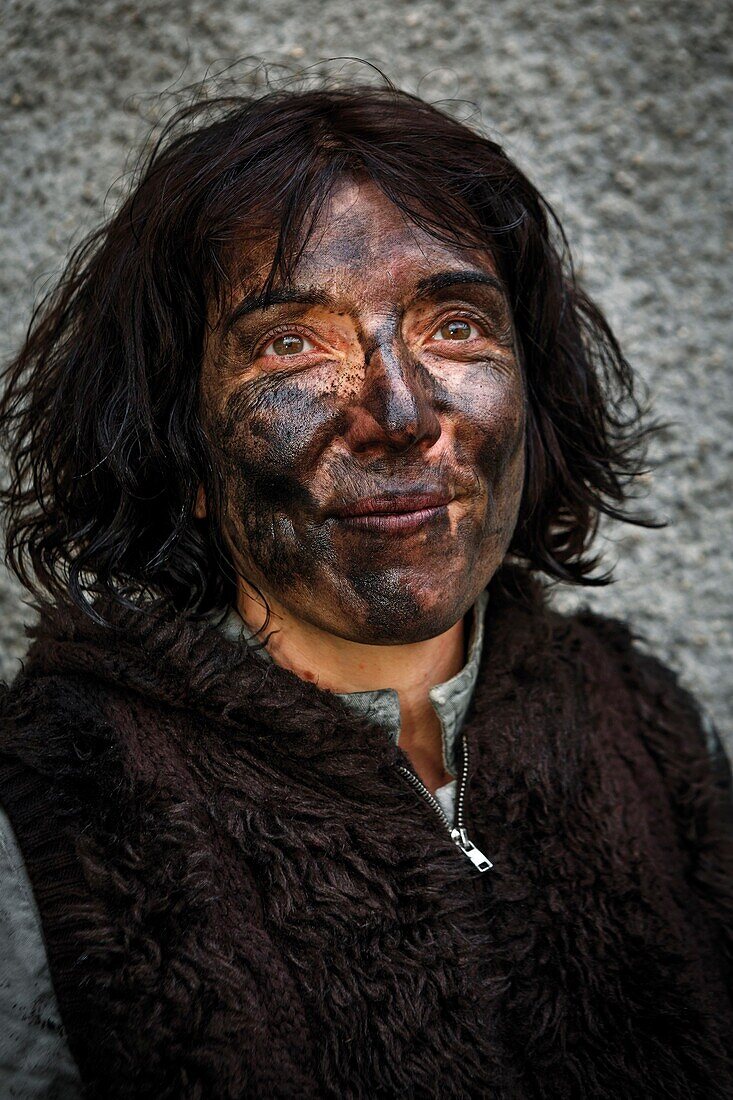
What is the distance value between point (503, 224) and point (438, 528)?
1.85ft

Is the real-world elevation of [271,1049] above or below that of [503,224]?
below

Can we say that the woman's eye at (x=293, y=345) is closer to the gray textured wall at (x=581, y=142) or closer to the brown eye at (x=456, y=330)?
the brown eye at (x=456, y=330)

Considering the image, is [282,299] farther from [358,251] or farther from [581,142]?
[581,142]

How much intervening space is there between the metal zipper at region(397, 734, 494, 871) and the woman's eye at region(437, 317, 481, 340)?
0.66 m

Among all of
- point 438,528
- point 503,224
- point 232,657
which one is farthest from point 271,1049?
point 503,224

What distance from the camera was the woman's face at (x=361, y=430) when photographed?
1328 mm

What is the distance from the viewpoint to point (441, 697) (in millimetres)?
1504

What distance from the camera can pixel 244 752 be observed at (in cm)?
133

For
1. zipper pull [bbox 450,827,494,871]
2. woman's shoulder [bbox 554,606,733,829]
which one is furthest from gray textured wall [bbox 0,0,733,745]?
zipper pull [bbox 450,827,494,871]

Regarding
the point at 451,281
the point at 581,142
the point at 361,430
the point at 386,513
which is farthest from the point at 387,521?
the point at 581,142

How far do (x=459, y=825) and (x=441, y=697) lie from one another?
0.65 ft

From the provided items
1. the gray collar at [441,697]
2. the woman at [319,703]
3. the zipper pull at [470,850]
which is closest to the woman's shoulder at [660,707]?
the woman at [319,703]

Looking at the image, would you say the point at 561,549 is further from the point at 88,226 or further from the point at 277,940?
the point at 88,226

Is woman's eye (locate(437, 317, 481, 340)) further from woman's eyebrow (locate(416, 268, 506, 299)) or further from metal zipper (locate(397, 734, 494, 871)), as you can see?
metal zipper (locate(397, 734, 494, 871))
